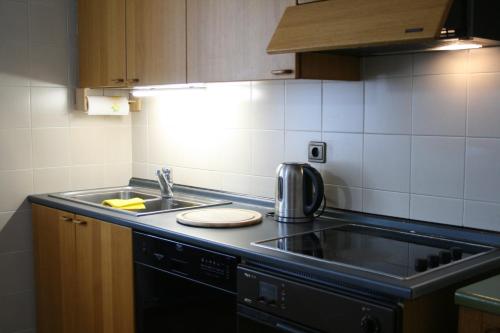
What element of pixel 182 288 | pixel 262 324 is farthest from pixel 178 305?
pixel 262 324

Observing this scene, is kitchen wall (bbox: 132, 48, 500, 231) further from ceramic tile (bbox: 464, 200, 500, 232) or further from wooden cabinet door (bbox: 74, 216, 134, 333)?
wooden cabinet door (bbox: 74, 216, 134, 333)

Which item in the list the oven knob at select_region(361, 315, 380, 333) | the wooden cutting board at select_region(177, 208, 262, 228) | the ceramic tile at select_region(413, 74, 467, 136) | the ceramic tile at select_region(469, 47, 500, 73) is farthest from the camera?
the wooden cutting board at select_region(177, 208, 262, 228)

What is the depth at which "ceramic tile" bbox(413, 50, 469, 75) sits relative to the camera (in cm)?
222

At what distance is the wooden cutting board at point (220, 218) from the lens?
2518 millimetres

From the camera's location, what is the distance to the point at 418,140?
2.37 metres

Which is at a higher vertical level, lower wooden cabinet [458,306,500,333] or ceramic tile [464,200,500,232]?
ceramic tile [464,200,500,232]

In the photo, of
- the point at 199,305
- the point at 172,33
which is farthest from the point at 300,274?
the point at 172,33

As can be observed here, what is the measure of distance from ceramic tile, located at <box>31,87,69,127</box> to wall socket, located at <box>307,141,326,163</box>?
150cm

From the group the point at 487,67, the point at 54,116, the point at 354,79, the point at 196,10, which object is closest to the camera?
the point at 487,67

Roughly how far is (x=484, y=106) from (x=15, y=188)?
7.82 ft

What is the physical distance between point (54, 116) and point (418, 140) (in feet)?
6.67

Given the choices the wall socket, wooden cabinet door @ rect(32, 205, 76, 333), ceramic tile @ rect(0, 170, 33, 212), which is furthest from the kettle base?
ceramic tile @ rect(0, 170, 33, 212)

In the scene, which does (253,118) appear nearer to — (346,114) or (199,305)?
(346,114)

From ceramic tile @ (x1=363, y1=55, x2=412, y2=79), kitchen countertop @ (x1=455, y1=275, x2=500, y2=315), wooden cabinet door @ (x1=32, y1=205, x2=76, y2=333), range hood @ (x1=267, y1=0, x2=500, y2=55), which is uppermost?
range hood @ (x1=267, y1=0, x2=500, y2=55)
